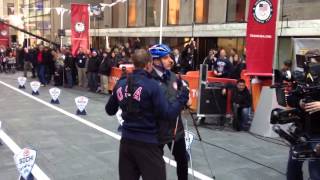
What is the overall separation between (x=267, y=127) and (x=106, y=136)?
3321mm

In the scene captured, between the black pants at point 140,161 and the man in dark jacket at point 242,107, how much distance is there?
6.21 meters

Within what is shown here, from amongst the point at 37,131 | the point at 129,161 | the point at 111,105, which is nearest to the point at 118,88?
the point at 111,105

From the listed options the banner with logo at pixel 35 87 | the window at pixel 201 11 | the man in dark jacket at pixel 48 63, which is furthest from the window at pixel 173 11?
the banner with logo at pixel 35 87

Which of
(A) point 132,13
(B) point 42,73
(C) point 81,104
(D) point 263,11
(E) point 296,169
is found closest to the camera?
(E) point 296,169

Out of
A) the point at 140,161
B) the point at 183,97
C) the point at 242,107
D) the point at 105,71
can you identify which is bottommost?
the point at 242,107

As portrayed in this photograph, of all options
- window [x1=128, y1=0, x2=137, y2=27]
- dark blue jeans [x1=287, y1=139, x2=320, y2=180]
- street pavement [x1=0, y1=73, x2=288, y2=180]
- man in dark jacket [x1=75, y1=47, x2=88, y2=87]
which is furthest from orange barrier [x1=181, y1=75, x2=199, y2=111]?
window [x1=128, y1=0, x2=137, y2=27]

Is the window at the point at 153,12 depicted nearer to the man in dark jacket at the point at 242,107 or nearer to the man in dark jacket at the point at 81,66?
the man in dark jacket at the point at 81,66

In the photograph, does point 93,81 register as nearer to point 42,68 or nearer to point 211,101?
point 42,68

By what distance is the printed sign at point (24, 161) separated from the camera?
18.8ft

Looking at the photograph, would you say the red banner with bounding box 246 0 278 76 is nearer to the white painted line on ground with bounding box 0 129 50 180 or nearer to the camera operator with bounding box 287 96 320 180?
the white painted line on ground with bounding box 0 129 50 180

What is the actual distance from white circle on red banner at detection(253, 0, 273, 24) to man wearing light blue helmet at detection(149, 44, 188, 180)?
5.39 m

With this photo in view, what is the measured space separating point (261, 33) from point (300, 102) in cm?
575

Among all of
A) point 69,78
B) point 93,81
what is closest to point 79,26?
point 69,78

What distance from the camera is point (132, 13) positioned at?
99.7 ft
